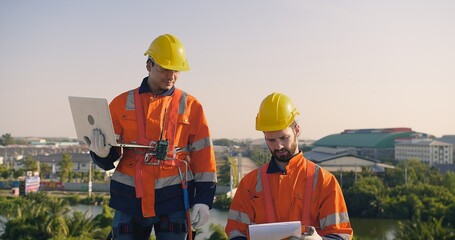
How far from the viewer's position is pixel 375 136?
232 feet

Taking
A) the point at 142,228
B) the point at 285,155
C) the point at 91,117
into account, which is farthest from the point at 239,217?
the point at 91,117

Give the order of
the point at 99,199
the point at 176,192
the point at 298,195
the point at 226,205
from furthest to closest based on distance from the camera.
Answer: the point at 99,199 → the point at 226,205 → the point at 176,192 → the point at 298,195

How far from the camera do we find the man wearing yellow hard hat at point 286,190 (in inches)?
93.1

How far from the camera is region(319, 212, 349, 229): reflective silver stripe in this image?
2.32 m

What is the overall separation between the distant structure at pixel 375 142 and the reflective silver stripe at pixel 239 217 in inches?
Result: 2408

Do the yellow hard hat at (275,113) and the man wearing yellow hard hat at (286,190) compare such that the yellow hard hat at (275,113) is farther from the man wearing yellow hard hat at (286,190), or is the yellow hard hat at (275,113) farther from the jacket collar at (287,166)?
the jacket collar at (287,166)

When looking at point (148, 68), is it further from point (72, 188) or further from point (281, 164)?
point (72, 188)

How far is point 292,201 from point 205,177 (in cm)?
64

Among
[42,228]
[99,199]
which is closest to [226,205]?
[99,199]

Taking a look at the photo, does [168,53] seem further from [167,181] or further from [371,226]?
[371,226]

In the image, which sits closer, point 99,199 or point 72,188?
point 99,199

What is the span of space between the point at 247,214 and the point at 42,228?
48.2 feet

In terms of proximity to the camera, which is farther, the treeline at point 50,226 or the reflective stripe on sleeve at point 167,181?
the treeline at point 50,226

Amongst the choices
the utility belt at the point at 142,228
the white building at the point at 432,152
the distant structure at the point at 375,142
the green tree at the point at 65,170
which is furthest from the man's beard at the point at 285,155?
the distant structure at the point at 375,142
